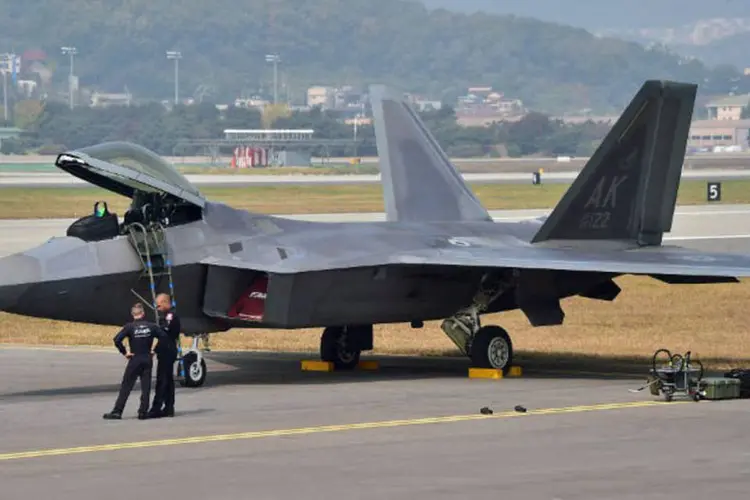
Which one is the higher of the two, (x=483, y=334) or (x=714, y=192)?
(x=714, y=192)

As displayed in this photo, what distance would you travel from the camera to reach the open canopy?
828 inches

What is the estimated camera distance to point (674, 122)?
950 inches

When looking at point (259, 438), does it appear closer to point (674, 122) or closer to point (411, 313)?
point (411, 313)

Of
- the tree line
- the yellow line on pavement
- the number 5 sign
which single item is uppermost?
the tree line

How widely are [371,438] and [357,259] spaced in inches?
217

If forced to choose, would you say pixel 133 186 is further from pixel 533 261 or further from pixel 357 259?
pixel 533 261

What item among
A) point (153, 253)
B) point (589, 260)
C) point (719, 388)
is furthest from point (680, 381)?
point (153, 253)

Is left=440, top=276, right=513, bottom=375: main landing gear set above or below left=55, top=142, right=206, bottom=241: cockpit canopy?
below

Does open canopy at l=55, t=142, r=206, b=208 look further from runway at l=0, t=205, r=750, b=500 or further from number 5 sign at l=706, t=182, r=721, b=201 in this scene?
number 5 sign at l=706, t=182, r=721, b=201

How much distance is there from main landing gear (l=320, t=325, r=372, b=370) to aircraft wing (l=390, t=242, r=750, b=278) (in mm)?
2128

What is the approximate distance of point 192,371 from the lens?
2164 centimetres

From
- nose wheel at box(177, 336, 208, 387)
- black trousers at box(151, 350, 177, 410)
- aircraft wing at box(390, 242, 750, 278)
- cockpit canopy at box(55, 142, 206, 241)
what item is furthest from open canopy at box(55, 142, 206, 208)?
black trousers at box(151, 350, 177, 410)

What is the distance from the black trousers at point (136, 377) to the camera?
60.4ft

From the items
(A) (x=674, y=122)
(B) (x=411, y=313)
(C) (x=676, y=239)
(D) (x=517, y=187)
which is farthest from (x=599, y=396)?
(D) (x=517, y=187)
